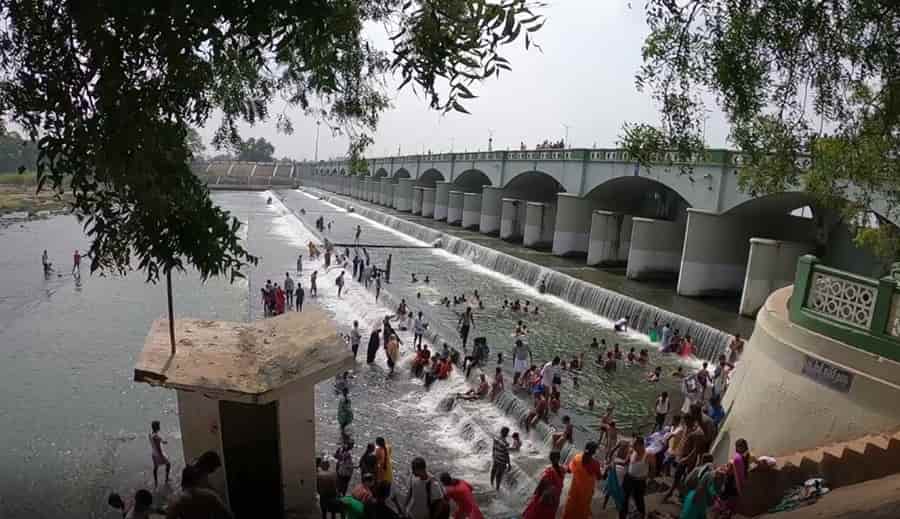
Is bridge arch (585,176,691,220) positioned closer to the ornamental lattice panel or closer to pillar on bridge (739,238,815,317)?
pillar on bridge (739,238,815,317)

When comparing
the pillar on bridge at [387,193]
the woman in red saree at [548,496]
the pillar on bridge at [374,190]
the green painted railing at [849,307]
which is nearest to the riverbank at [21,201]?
the pillar on bridge at [387,193]

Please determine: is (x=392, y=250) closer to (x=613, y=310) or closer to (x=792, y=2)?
(x=613, y=310)

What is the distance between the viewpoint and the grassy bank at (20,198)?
2657 inches

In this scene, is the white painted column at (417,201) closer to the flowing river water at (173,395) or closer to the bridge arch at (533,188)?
the bridge arch at (533,188)

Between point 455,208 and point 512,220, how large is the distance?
1273 cm

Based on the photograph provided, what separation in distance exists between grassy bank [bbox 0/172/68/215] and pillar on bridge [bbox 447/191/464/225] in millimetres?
31877

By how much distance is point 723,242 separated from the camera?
26453 mm

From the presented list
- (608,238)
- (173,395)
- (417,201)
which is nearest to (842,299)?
(173,395)

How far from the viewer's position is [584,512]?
22.1 feet

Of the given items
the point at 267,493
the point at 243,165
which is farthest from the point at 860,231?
the point at 243,165

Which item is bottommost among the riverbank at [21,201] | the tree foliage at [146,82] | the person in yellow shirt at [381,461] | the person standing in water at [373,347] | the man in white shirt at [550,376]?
the riverbank at [21,201]

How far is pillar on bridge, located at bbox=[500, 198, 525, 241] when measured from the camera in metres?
44.9

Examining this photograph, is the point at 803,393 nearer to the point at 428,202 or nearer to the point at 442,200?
the point at 442,200

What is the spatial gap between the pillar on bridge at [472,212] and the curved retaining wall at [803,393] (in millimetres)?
43812
